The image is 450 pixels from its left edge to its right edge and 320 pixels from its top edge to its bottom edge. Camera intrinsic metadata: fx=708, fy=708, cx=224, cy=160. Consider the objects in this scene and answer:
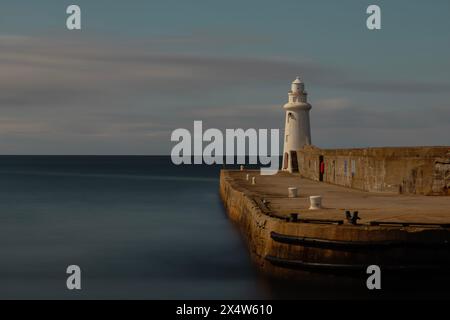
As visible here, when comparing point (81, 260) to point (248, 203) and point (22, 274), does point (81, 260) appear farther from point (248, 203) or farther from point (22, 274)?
point (248, 203)

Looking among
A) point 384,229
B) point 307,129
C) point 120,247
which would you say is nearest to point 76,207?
point 307,129

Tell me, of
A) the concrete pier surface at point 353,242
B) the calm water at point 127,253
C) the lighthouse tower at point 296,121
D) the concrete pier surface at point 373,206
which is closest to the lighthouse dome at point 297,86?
the lighthouse tower at point 296,121

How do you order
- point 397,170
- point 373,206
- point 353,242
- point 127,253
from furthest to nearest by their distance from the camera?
1. point 397,170
2. point 127,253
3. point 373,206
4. point 353,242

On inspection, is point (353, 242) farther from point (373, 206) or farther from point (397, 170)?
point (397, 170)

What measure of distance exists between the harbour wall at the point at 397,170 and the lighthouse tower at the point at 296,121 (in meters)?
15.6

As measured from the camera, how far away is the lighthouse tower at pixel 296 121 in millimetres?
54000

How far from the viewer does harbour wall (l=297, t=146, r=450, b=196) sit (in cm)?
2659

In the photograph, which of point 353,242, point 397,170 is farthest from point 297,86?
point 353,242

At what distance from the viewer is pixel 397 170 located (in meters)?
28.0

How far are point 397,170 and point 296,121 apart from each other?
26.4 m
